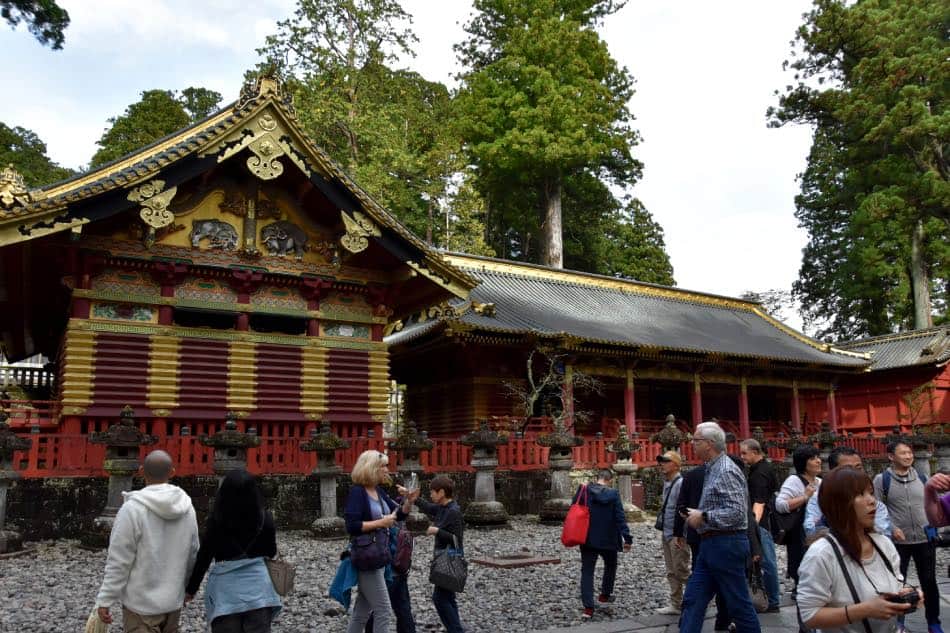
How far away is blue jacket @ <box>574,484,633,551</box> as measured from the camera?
7629 millimetres

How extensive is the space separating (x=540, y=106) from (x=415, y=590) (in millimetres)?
28970

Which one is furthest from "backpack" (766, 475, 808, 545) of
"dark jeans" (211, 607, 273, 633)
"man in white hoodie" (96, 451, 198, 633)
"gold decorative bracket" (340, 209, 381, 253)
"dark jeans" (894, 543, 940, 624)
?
"gold decorative bracket" (340, 209, 381, 253)

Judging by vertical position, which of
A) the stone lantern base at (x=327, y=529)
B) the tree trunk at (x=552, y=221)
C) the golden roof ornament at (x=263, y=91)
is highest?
the tree trunk at (x=552, y=221)

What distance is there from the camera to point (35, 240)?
13125 millimetres

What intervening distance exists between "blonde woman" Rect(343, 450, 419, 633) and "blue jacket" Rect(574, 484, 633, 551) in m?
2.85

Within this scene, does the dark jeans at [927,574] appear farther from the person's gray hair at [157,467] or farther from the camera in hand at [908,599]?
the person's gray hair at [157,467]

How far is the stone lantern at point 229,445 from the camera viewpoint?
1145 centimetres

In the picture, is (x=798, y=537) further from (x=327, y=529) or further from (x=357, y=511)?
(x=327, y=529)

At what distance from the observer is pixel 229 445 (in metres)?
11.5

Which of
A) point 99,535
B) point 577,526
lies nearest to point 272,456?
point 99,535

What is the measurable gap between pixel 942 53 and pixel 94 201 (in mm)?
32752

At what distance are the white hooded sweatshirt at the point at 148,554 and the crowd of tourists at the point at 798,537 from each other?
10.9ft

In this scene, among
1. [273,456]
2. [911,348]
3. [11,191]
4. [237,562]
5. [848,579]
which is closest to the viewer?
[848,579]

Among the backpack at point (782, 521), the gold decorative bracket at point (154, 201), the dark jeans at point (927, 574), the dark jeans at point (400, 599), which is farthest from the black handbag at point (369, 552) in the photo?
the gold decorative bracket at point (154, 201)
